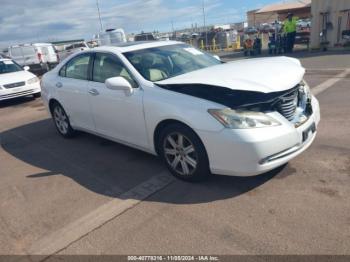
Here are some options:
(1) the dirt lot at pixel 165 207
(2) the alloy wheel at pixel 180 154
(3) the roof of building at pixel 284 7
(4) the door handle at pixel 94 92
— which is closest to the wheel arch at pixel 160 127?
(2) the alloy wheel at pixel 180 154

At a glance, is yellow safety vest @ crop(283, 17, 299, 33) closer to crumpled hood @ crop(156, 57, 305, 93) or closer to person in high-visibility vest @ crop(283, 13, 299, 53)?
person in high-visibility vest @ crop(283, 13, 299, 53)

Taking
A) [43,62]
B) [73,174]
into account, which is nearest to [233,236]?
[73,174]

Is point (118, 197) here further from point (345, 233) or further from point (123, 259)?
point (345, 233)

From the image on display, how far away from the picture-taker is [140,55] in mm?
4363

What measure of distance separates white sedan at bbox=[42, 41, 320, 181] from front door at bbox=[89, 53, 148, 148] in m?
0.01

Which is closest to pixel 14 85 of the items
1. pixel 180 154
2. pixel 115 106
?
pixel 115 106

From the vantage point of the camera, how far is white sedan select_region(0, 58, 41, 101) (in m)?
9.95

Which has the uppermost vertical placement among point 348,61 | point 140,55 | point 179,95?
point 140,55

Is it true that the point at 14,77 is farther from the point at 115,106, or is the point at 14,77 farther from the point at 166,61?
the point at 166,61

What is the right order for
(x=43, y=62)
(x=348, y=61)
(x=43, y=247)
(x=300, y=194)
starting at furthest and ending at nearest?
(x=43, y=62)
(x=348, y=61)
(x=300, y=194)
(x=43, y=247)

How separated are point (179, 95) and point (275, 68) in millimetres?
1207

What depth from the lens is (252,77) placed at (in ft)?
11.4

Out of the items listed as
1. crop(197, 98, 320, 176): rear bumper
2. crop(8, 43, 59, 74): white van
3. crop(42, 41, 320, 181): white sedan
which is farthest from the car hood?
crop(8, 43, 59, 74): white van

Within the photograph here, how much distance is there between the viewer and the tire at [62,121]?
5.78m
